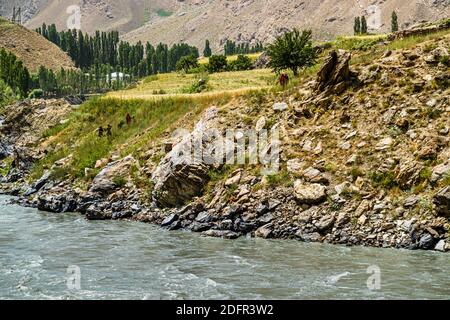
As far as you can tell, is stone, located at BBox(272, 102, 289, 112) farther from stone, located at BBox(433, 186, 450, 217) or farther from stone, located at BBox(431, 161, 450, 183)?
stone, located at BBox(433, 186, 450, 217)

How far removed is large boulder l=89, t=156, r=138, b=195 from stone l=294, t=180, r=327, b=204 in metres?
13.6

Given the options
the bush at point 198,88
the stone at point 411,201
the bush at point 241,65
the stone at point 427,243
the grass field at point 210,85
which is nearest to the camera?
the stone at point 427,243

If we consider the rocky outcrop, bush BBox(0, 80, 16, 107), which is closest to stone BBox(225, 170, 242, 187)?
the rocky outcrop

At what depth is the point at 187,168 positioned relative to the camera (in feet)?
113

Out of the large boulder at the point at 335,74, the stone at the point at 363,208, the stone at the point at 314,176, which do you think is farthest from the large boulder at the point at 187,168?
the stone at the point at 363,208

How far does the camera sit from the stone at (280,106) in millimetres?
37594

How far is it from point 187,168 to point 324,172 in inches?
335

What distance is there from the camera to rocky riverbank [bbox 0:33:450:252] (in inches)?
1058

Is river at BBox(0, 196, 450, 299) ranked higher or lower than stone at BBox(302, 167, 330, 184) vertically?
lower

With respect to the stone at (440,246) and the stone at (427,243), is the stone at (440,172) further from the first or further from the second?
the stone at (440,246)

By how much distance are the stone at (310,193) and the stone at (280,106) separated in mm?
8887

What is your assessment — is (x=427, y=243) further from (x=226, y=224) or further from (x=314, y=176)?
(x=226, y=224)

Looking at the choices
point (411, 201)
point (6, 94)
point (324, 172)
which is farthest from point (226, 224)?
point (6, 94)

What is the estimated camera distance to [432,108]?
31156mm
